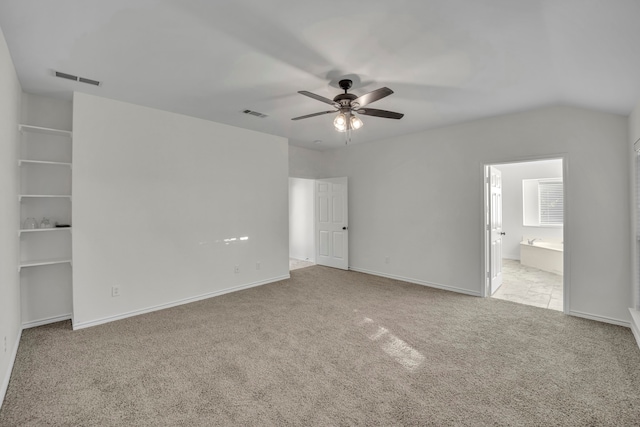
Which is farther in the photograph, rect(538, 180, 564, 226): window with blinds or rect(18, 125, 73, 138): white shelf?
rect(538, 180, 564, 226): window with blinds

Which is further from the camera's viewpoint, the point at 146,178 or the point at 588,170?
the point at 146,178

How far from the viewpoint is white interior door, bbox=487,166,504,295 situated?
453 cm

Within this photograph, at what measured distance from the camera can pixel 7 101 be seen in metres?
2.42

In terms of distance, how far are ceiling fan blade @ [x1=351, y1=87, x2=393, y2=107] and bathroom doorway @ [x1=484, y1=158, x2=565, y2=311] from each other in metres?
2.70

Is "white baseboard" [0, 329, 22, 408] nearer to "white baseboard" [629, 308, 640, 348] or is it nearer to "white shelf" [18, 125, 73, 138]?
"white shelf" [18, 125, 73, 138]

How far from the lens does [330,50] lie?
2.38 metres

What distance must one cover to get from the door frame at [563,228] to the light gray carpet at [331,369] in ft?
1.45

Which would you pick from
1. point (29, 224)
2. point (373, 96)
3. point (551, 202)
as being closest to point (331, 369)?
point (373, 96)

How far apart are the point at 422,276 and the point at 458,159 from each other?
2.03 metres

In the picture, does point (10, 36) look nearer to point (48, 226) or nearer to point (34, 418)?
point (48, 226)

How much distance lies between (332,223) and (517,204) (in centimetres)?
495

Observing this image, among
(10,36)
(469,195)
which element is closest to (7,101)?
(10,36)

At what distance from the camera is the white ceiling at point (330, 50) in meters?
1.87

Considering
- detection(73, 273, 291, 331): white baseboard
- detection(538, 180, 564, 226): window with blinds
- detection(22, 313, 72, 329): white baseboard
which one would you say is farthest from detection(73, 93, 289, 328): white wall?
detection(538, 180, 564, 226): window with blinds
